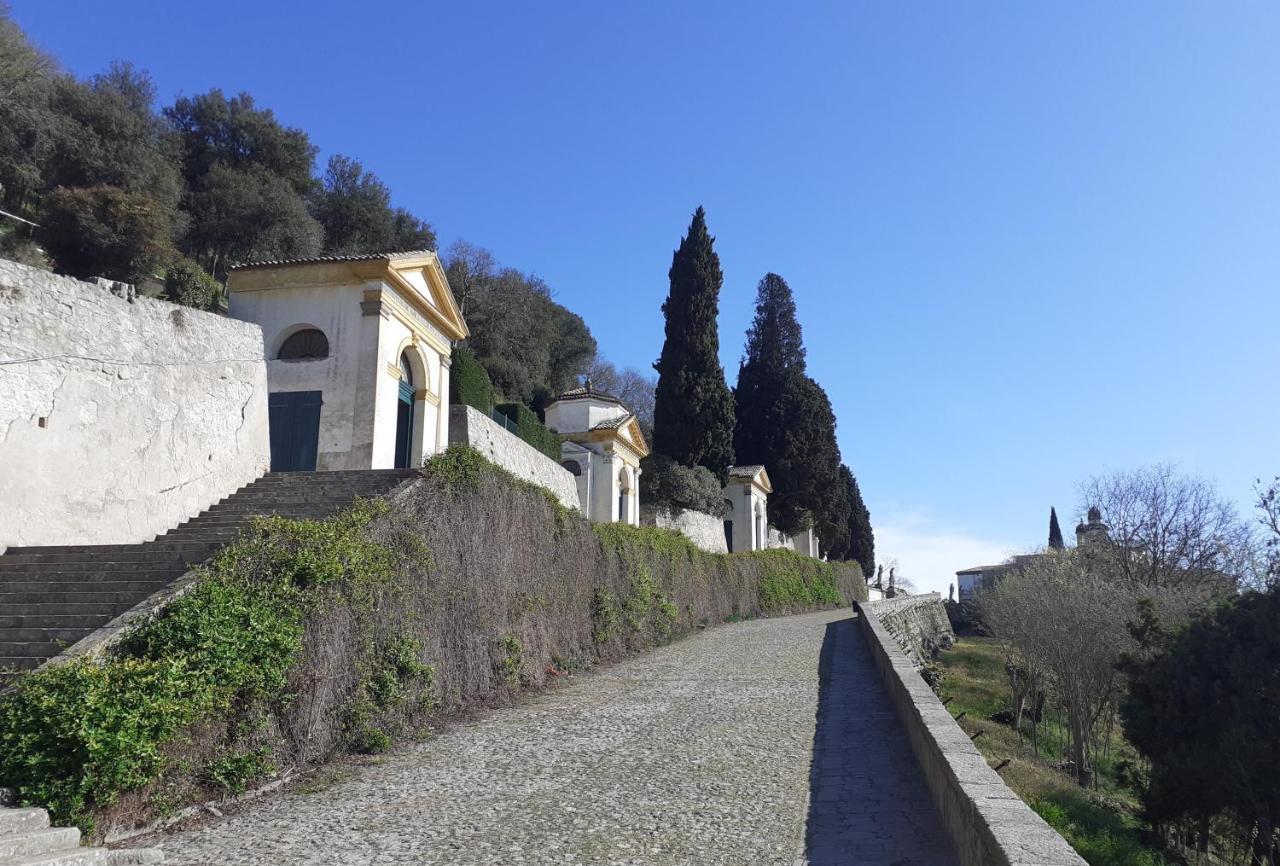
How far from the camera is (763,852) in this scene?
4.69m

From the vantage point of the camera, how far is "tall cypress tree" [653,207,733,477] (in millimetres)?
32969

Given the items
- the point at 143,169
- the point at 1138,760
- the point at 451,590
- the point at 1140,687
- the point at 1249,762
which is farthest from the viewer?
the point at 143,169

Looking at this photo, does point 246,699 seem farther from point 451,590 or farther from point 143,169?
point 143,169

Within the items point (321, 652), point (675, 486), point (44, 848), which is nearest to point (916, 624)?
point (675, 486)

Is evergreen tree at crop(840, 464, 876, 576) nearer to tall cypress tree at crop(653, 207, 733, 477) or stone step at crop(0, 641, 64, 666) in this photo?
tall cypress tree at crop(653, 207, 733, 477)

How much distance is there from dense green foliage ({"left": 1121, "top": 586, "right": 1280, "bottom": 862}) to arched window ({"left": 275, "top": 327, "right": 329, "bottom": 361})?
14910mm

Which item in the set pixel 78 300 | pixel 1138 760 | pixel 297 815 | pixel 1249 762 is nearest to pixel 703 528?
pixel 1138 760

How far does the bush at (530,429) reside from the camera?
71.8 ft

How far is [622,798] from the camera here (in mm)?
5746

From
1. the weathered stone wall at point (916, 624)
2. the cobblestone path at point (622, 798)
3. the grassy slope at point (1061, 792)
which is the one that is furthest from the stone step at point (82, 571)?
the weathered stone wall at point (916, 624)

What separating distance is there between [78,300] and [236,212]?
24080 millimetres

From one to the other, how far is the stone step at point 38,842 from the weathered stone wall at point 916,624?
612 inches

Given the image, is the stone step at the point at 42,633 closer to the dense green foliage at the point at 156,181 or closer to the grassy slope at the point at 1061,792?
the grassy slope at the point at 1061,792

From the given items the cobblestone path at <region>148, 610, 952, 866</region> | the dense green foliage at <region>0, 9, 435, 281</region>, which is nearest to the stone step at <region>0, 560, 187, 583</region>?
the cobblestone path at <region>148, 610, 952, 866</region>
